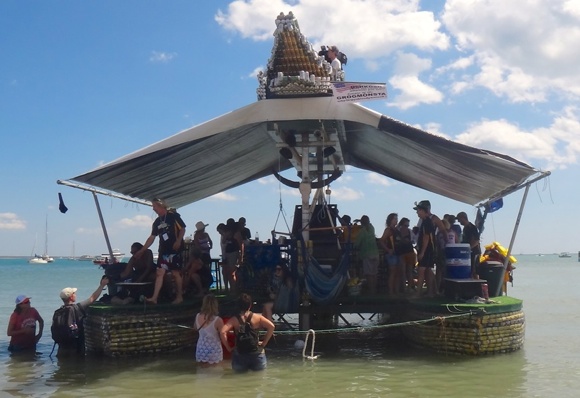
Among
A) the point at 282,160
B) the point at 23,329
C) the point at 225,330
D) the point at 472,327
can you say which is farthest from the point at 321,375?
the point at 282,160

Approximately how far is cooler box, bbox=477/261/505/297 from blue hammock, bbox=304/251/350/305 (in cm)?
246

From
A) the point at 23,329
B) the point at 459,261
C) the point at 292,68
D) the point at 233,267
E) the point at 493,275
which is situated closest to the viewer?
the point at 459,261

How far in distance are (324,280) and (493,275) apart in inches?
117

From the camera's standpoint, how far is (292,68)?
10953 mm

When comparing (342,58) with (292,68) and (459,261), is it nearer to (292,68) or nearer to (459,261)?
(292,68)

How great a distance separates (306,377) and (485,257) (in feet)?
16.2

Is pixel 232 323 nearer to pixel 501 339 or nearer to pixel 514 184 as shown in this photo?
pixel 501 339

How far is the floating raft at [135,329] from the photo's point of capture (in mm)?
9688

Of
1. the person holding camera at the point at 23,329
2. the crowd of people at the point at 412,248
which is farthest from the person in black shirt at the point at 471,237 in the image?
the person holding camera at the point at 23,329

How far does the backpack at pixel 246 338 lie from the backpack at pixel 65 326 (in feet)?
11.7

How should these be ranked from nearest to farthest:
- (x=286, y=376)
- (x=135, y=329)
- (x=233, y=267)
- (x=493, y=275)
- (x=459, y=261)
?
(x=286, y=376)
(x=135, y=329)
(x=459, y=261)
(x=493, y=275)
(x=233, y=267)

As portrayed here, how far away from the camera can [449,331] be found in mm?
9594

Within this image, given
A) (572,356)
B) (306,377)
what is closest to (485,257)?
(572,356)

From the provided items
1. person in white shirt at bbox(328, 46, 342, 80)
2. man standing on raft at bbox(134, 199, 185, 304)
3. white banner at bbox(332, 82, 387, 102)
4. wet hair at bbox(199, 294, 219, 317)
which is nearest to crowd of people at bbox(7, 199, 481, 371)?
man standing on raft at bbox(134, 199, 185, 304)
